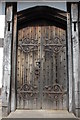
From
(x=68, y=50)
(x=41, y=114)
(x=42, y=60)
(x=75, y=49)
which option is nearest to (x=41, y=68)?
(x=42, y=60)

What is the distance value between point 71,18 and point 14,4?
1.73 m

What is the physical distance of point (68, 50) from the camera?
20.4 feet

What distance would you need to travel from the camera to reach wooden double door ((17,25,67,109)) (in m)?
6.39

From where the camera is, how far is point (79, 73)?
5832 millimetres

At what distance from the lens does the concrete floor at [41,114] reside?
18.0ft

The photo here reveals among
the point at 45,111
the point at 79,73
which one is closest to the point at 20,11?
the point at 79,73

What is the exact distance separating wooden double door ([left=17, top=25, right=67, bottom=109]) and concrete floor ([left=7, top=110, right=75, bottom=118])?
27cm

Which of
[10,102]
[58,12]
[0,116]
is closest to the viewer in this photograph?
[0,116]

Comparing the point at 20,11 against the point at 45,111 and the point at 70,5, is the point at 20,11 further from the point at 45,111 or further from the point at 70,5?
the point at 45,111

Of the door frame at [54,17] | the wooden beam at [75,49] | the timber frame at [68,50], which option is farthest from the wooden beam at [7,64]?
the wooden beam at [75,49]

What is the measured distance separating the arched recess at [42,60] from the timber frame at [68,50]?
0.04 meters

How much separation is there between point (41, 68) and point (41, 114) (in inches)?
57.1

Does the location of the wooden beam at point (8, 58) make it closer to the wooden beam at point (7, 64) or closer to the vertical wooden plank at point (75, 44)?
the wooden beam at point (7, 64)

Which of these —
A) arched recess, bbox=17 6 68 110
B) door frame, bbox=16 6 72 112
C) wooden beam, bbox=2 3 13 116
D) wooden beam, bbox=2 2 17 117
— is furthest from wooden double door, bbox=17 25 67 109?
wooden beam, bbox=2 3 13 116
